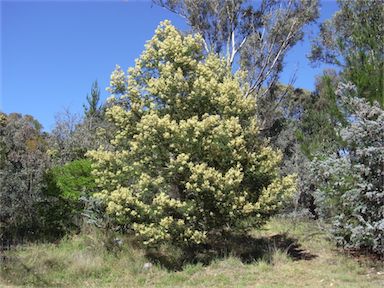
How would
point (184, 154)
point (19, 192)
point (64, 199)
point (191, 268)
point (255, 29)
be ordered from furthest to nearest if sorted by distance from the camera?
point (255, 29), point (64, 199), point (19, 192), point (191, 268), point (184, 154)

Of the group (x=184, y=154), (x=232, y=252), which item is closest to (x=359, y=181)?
(x=232, y=252)

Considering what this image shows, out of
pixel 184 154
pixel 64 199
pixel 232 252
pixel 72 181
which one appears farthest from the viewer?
pixel 72 181

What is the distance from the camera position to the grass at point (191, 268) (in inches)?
340

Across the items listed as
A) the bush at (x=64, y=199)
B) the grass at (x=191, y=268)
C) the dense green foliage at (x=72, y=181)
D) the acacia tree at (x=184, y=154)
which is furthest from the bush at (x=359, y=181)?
the bush at (x=64, y=199)

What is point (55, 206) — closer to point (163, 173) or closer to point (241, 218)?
point (163, 173)

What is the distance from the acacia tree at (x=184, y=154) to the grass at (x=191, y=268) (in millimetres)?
668

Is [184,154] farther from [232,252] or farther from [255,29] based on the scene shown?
[255,29]

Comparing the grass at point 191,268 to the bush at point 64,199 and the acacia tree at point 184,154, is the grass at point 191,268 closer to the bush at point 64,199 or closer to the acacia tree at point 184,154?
the acacia tree at point 184,154

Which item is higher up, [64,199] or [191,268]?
[64,199]

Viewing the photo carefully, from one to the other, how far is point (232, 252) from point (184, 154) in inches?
103

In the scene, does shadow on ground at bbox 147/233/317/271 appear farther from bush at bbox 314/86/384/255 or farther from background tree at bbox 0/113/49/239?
background tree at bbox 0/113/49/239

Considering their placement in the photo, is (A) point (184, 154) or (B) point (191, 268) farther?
(B) point (191, 268)

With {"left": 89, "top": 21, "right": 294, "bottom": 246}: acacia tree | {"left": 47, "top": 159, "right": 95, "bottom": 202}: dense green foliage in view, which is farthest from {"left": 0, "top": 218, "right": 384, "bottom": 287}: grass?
{"left": 47, "top": 159, "right": 95, "bottom": 202}: dense green foliage

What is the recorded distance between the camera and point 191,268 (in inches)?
369
